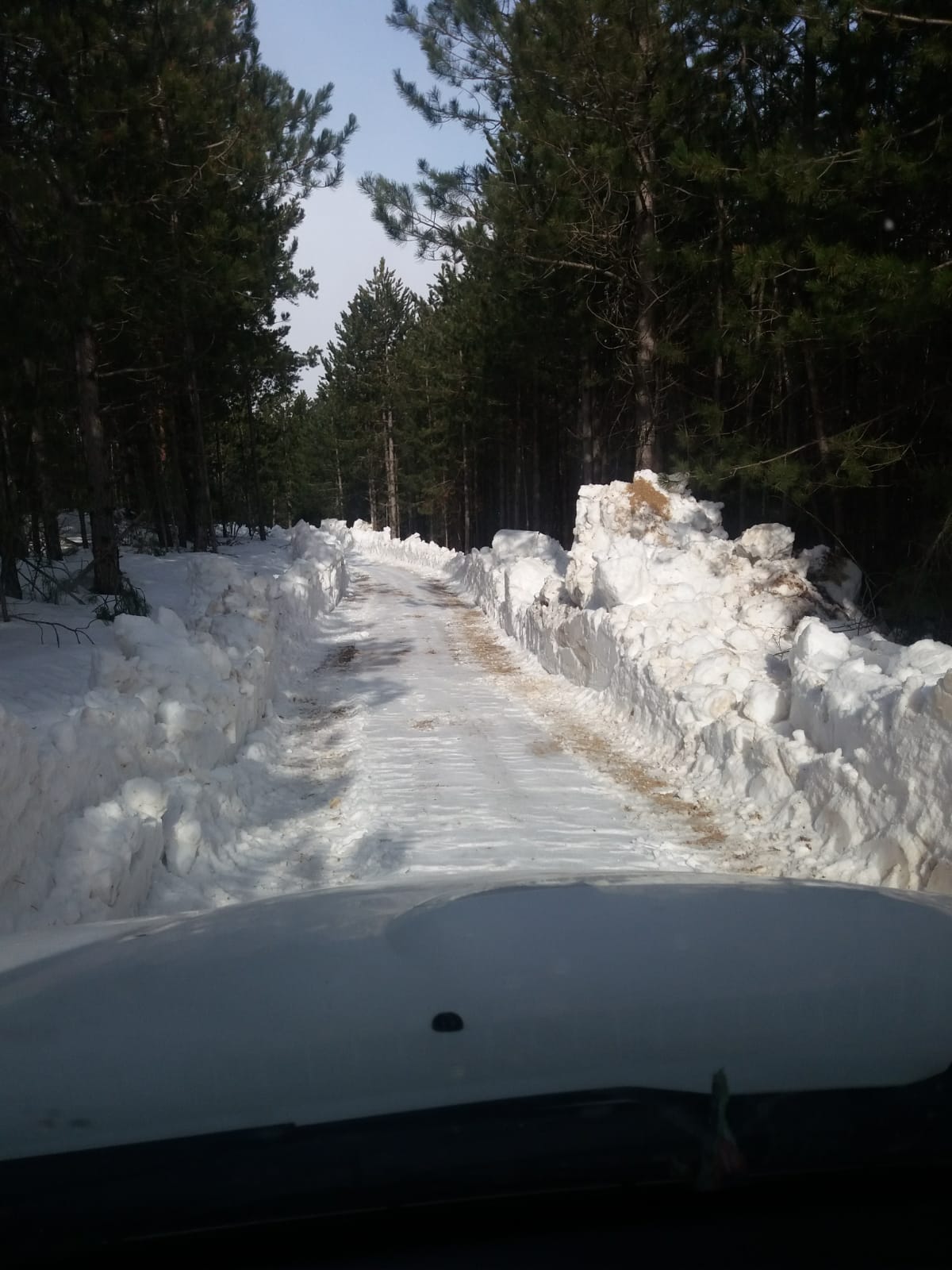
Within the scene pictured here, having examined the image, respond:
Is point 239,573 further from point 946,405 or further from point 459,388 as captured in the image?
point 459,388

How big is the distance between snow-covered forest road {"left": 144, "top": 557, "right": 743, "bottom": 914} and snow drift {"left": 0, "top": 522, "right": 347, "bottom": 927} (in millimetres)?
394

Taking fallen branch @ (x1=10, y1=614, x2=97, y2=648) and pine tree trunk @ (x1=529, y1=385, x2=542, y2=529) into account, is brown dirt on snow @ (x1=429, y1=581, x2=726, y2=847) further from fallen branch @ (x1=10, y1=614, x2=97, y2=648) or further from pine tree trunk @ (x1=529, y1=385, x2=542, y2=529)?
pine tree trunk @ (x1=529, y1=385, x2=542, y2=529)

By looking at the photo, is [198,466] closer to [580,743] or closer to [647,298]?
[647,298]

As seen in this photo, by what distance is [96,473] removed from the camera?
15.1 metres

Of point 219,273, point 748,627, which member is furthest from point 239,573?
point 748,627

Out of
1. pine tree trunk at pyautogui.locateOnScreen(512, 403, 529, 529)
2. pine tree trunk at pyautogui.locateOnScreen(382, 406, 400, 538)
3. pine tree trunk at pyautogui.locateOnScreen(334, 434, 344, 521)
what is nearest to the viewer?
pine tree trunk at pyautogui.locateOnScreen(512, 403, 529, 529)

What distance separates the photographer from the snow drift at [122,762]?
17.1 ft

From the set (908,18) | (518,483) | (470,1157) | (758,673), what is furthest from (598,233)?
(518,483)

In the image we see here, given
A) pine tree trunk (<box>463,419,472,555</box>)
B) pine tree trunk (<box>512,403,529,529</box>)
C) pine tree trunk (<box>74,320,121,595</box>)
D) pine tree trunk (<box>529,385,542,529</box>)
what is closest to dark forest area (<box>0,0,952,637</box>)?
pine tree trunk (<box>74,320,121,595</box>)

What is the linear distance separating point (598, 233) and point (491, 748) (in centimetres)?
1138

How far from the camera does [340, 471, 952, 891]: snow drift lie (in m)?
6.08

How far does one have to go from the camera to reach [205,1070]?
2232 millimetres

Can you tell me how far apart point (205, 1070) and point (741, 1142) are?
3.68 ft

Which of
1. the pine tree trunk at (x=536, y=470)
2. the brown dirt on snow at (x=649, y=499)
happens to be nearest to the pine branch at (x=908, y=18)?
the brown dirt on snow at (x=649, y=499)
